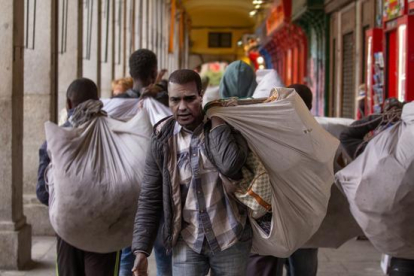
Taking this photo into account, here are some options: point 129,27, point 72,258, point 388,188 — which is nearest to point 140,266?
point 72,258

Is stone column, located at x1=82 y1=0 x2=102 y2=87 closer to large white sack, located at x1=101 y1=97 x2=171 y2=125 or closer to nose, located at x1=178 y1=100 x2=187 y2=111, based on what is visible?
large white sack, located at x1=101 y1=97 x2=171 y2=125

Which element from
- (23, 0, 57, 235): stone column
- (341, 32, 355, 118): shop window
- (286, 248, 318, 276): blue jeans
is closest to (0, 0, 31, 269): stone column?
(23, 0, 57, 235): stone column

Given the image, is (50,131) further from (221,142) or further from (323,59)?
(323,59)

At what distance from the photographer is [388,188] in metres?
4.83

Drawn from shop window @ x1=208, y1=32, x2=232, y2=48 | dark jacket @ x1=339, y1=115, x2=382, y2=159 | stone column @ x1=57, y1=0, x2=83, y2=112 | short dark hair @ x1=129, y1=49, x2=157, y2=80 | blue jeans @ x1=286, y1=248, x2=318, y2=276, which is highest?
shop window @ x1=208, y1=32, x2=232, y2=48

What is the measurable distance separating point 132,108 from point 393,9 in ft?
14.6

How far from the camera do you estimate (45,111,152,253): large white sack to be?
4547mm

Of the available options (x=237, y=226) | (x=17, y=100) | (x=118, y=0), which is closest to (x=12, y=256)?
(x=17, y=100)

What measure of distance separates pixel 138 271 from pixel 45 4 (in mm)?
6007

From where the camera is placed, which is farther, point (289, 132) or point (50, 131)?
point (50, 131)

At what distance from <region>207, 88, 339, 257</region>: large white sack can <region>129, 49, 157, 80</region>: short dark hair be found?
218 centimetres

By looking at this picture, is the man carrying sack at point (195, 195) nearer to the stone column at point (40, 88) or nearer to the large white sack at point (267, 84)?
the large white sack at point (267, 84)

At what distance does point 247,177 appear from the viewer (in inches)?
144

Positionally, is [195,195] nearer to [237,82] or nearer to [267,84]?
[237,82]
